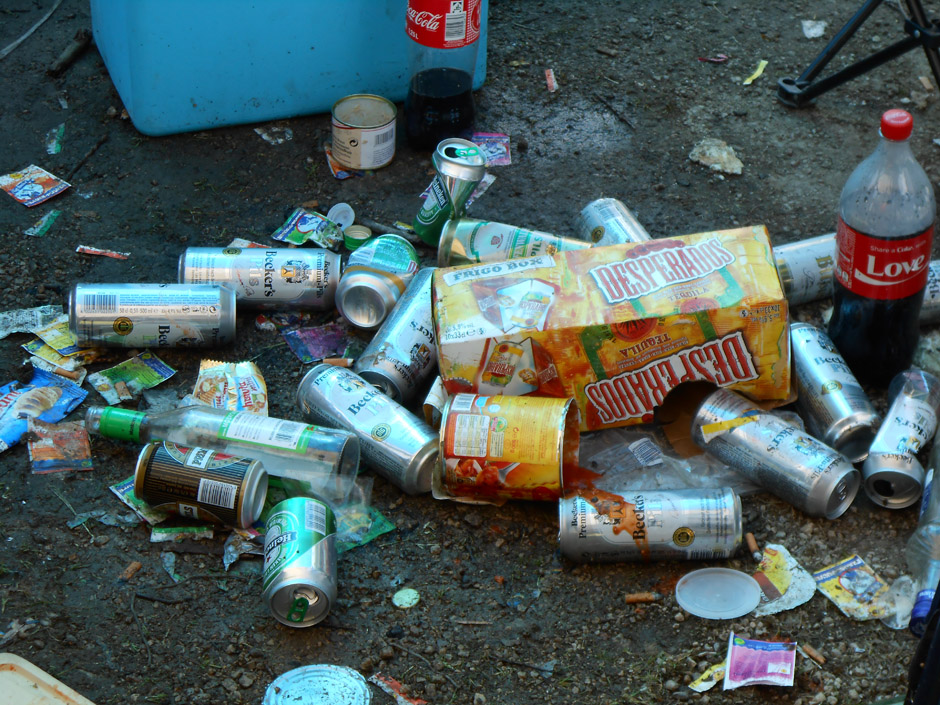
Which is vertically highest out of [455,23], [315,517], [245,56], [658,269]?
[455,23]

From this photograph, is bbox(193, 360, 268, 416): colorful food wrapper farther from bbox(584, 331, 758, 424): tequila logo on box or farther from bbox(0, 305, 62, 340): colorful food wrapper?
bbox(584, 331, 758, 424): tequila logo on box

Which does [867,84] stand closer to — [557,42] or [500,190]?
[557,42]

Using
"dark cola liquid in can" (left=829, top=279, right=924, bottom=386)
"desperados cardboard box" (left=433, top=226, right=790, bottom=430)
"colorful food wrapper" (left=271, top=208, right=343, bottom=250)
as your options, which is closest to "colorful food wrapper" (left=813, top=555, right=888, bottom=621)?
"desperados cardboard box" (left=433, top=226, right=790, bottom=430)

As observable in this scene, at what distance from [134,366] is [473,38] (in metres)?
1.74

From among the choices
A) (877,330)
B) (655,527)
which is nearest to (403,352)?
(655,527)

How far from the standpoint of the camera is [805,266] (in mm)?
2967

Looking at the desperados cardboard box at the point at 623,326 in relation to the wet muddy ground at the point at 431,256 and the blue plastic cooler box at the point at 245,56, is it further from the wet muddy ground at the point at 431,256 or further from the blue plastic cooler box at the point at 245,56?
the blue plastic cooler box at the point at 245,56

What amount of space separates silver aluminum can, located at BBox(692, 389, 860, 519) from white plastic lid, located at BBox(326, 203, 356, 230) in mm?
1524

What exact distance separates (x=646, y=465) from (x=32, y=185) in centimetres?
254

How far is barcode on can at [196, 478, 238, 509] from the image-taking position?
2342 mm

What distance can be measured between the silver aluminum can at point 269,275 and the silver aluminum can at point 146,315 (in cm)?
12

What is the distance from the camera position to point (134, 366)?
289cm

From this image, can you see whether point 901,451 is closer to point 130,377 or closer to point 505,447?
point 505,447

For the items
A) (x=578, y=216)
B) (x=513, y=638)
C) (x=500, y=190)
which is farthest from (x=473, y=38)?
(x=513, y=638)
